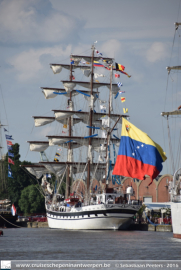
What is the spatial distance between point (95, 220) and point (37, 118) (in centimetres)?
2961

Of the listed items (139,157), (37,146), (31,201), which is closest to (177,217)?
(139,157)

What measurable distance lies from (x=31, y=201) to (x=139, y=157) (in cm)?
6885

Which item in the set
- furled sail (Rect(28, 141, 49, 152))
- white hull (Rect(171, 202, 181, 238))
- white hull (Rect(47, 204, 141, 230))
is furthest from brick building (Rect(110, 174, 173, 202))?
white hull (Rect(171, 202, 181, 238))

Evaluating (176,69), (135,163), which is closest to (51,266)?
(135,163)

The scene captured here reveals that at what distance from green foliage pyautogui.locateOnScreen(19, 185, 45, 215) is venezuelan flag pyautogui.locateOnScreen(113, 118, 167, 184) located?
→ 64.6m

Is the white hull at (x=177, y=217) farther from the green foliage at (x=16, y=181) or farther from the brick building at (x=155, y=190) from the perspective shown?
the green foliage at (x=16, y=181)

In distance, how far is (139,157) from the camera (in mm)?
62938

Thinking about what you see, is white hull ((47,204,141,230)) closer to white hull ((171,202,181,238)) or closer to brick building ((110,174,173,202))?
white hull ((171,202,181,238))

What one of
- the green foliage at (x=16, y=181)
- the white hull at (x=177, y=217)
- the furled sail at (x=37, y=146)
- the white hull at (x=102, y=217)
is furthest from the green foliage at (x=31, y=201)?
the white hull at (x=177, y=217)

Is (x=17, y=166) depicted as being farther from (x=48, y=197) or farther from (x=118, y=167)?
(x=118, y=167)

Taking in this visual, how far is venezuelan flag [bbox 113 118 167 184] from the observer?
61344mm

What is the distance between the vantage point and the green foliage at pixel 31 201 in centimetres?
12688

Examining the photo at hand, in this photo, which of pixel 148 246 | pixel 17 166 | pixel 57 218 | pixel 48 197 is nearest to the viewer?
pixel 148 246

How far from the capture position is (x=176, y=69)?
6184 centimetres
